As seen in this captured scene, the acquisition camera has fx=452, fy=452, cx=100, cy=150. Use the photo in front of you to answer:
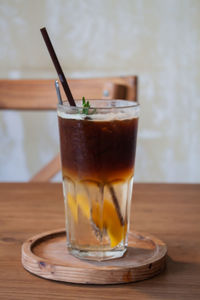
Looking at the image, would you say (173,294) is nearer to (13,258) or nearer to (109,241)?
(109,241)

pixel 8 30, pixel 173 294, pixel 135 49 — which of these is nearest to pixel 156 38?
pixel 135 49

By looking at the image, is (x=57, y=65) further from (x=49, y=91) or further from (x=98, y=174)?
(x=49, y=91)

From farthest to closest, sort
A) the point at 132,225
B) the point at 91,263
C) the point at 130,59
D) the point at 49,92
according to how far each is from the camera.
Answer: the point at 130,59, the point at 49,92, the point at 132,225, the point at 91,263

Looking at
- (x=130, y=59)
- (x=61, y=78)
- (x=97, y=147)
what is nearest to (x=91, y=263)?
(x=97, y=147)

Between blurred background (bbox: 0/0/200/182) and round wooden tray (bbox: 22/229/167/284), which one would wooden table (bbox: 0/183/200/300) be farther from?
blurred background (bbox: 0/0/200/182)

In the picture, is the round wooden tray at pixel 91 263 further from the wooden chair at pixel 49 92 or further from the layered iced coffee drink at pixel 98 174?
the wooden chair at pixel 49 92

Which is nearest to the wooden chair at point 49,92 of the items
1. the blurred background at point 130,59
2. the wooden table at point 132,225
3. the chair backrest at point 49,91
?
the chair backrest at point 49,91
